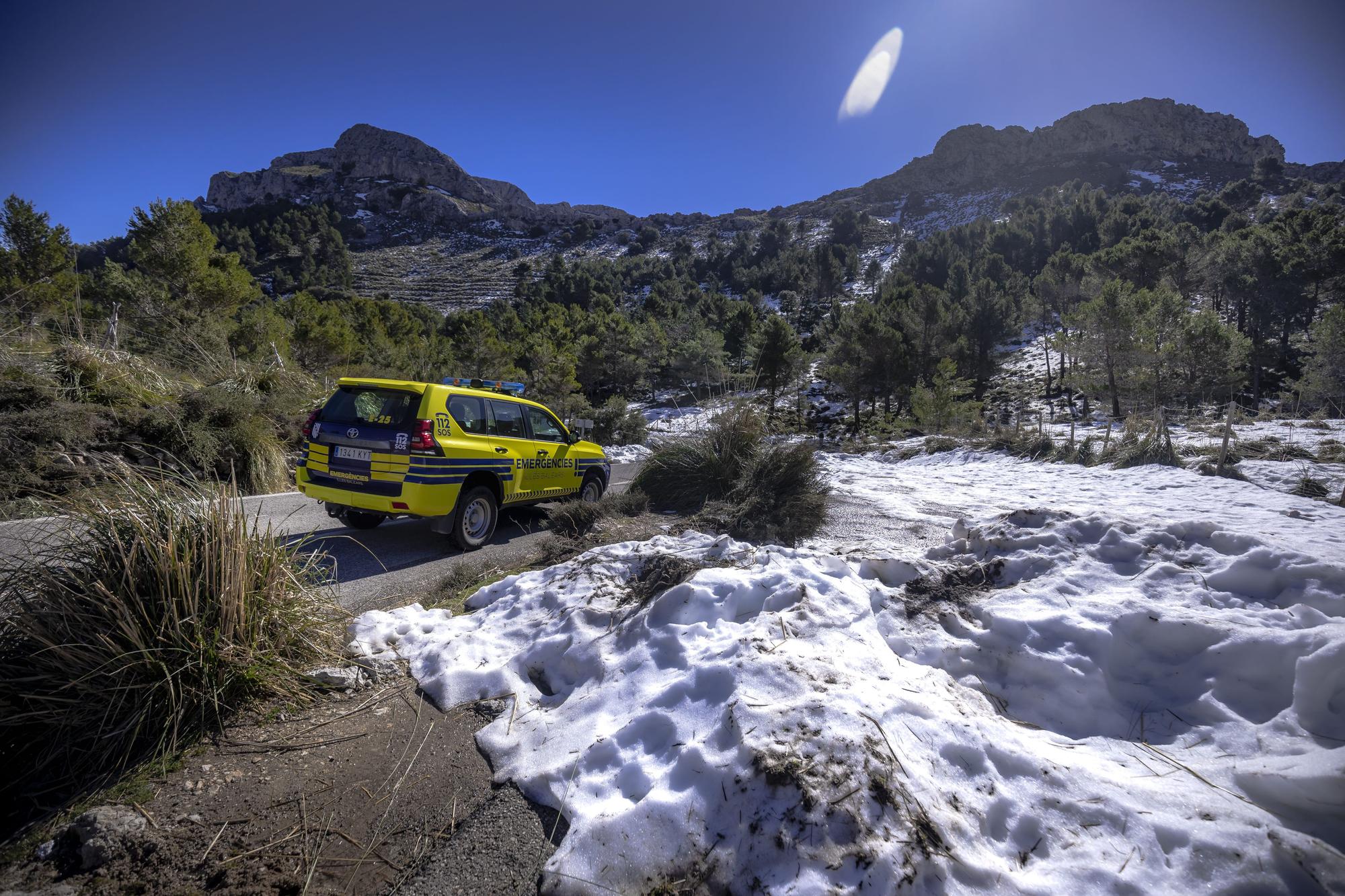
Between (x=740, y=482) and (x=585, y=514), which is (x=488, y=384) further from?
(x=740, y=482)

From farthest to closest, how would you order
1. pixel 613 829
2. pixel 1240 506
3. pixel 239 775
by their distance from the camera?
pixel 1240 506 → pixel 239 775 → pixel 613 829

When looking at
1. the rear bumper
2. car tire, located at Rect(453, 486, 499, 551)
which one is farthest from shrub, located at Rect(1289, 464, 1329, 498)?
the rear bumper

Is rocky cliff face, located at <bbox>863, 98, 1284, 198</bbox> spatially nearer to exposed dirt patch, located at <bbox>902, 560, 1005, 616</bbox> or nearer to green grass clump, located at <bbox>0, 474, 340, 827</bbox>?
exposed dirt patch, located at <bbox>902, 560, 1005, 616</bbox>

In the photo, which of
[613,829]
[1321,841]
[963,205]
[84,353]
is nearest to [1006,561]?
[1321,841]

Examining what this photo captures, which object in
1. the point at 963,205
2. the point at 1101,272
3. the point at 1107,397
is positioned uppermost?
the point at 963,205

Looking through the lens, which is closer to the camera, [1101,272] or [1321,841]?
[1321,841]

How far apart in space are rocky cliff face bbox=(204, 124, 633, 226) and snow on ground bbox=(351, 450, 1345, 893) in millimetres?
121640

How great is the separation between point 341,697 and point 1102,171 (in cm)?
14644

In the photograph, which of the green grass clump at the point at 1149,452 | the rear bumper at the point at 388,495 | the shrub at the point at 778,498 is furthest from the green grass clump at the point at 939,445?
the rear bumper at the point at 388,495

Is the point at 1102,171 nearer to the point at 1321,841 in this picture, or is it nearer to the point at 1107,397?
the point at 1107,397

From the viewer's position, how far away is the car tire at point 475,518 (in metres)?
5.53

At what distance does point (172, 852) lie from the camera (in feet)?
5.53

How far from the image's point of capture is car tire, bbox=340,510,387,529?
20.5 feet

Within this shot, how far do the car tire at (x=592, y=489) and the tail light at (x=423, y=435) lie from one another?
2.84 meters
